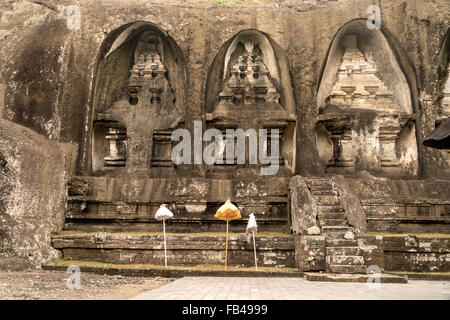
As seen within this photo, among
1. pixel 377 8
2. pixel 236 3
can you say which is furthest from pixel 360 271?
pixel 236 3

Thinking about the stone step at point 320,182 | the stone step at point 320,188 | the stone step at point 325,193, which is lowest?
the stone step at point 325,193

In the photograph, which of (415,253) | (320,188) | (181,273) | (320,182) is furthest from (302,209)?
(181,273)

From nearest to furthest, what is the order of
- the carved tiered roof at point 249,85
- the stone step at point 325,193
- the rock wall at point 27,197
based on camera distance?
the rock wall at point 27,197 < the stone step at point 325,193 < the carved tiered roof at point 249,85

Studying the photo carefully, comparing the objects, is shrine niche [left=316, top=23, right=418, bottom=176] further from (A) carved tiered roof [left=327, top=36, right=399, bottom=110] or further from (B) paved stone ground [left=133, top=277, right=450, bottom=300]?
(B) paved stone ground [left=133, top=277, right=450, bottom=300]

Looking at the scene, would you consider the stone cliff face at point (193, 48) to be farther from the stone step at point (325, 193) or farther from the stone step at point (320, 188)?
the stone step at point (325, 193)

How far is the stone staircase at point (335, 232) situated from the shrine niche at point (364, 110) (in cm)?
326

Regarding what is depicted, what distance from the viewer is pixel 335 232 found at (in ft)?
24.4

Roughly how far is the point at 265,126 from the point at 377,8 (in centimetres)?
451

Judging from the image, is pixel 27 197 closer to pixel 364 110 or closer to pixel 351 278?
pixel 351 278

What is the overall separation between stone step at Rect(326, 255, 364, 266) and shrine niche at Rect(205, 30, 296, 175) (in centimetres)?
455

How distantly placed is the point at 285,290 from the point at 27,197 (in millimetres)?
5435

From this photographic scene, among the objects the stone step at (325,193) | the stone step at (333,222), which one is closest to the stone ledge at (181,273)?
the stone step at (333,222)

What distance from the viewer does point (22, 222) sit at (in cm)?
763

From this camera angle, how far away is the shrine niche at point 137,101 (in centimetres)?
1161
